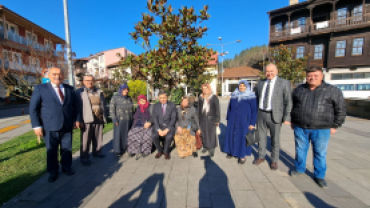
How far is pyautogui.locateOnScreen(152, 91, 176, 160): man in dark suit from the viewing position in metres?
4.07

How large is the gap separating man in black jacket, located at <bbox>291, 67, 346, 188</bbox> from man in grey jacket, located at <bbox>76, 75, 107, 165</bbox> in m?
4.03

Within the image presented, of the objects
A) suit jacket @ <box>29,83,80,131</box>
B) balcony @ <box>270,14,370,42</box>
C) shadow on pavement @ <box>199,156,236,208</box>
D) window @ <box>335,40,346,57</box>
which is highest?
balcony @ <box>270,14,370,42</box>

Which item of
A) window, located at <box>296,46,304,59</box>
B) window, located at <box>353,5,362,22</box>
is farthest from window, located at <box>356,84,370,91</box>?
window, located at <box>353,5,362,22</box>

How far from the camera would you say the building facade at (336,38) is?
1607 centimetres

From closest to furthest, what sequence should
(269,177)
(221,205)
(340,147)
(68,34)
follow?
(221,205)
(269,177)
(340,147)
(68,34)

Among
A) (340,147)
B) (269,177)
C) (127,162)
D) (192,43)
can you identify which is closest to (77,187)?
(127,162)

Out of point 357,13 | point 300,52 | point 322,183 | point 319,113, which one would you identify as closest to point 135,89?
point 319,113

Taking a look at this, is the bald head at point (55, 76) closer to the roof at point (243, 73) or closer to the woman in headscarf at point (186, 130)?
the woman in headscarf at point (186, 130)

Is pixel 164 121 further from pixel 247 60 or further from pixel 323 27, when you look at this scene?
pixel 247 60

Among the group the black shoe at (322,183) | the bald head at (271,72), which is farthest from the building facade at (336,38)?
the black shoe at (322,183)

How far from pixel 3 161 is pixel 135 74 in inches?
147

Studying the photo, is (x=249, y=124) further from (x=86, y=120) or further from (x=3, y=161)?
(x=3, y=161)

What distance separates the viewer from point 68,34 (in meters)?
5.96

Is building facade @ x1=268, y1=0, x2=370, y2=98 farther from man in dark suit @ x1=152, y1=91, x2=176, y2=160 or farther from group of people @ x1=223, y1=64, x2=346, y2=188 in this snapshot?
man in dark suit @ x1=152, y1=91, x2=176, y2=160
